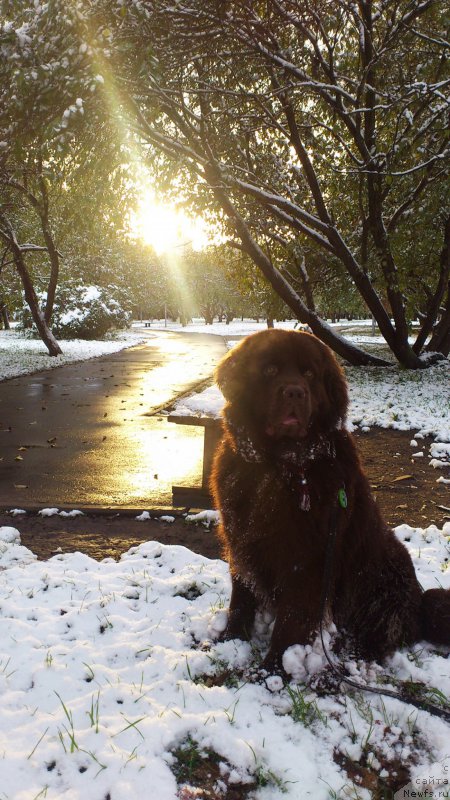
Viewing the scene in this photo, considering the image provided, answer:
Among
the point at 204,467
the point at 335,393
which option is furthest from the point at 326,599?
the point at 204,467

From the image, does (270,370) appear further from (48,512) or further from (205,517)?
(48,512)

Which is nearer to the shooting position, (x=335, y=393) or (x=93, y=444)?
(x=335, y=393)

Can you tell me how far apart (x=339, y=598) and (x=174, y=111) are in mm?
10832

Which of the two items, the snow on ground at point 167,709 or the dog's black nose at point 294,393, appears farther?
the dog's black nose at point 294,393

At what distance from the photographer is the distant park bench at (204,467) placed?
475 cm

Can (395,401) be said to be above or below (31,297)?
below

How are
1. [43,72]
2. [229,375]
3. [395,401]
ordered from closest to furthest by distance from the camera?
1. [229,375]
2. [43,72]
3. [395,401]

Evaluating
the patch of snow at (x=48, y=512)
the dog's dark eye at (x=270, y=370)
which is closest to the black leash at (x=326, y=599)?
the dog's dark eye at (x=270, y=370)

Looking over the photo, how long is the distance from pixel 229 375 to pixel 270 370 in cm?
24

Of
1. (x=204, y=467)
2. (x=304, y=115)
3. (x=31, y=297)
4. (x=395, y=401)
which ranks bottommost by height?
(x=204, y=467)

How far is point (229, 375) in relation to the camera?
2629mm

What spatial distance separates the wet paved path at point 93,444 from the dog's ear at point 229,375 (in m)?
2.66

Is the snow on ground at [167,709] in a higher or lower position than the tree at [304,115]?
lower

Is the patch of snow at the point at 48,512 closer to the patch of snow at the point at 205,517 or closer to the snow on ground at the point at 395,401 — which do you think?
the patch of snow at the point at 205,517
